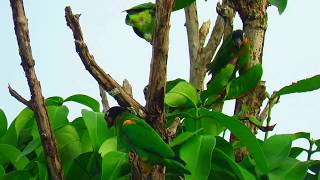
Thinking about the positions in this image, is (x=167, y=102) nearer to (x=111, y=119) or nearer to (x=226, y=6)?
(x=111, y=119)

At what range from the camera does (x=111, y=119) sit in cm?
95

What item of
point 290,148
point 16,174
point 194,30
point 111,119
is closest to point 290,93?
point 290,148

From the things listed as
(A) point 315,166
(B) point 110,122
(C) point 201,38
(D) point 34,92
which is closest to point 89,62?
(D) point 34,92

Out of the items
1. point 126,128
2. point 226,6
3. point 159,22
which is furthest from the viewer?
point 226,6

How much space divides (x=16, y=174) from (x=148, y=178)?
0.90 feet

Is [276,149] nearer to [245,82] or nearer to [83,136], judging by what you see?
[245,82]

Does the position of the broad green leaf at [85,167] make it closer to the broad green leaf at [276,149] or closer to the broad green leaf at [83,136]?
the broad green leaf at [83,136]

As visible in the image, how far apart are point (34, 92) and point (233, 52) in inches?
15.4

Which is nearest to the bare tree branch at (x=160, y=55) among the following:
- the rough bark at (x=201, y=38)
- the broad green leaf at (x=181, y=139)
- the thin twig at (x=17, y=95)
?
the broad green leaf at (x=181, y=139)

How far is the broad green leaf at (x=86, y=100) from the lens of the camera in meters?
1.09

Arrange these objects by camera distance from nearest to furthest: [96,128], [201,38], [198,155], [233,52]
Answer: [198,155] → [96,128] → [233,52] → [201,38]

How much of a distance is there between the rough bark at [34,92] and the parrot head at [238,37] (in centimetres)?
39

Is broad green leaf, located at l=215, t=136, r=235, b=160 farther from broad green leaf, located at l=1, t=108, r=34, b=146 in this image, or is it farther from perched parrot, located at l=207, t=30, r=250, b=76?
broad green leaf, located at l=1, t=108, r=34, b=146

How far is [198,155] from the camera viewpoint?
0.86 m
